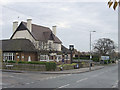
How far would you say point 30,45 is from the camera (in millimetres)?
41094

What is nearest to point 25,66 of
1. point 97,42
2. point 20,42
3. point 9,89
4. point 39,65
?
point 39,65

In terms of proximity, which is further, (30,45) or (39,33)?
(39,33)

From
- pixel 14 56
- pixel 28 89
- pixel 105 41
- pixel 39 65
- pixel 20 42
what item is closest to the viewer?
pixel 28 89

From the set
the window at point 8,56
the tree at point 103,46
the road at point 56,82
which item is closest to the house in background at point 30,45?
the window at point 8,56

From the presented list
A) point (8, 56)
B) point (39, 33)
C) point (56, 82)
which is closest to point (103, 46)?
point (39, 33)

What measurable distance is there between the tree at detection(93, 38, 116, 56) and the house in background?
16.7 m

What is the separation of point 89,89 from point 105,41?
5612cm

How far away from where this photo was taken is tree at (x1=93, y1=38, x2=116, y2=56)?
214 feet

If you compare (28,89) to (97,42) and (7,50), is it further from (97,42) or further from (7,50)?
(97,42)

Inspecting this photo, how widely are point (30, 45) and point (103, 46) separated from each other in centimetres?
3306

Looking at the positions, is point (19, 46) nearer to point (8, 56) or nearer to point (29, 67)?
point (8, 56)

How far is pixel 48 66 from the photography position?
29156 mm

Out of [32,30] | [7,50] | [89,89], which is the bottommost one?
[89,89]

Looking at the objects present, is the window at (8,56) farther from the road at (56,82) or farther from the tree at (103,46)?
the tree at (103,46)
